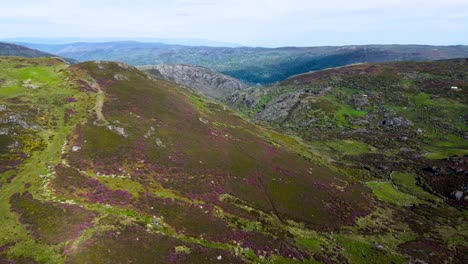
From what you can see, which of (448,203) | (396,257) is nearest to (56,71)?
(396,257)

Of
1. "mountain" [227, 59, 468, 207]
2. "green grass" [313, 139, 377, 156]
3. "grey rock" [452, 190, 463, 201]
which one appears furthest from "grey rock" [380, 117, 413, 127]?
"grey rock" [452, 190, 463, 201]

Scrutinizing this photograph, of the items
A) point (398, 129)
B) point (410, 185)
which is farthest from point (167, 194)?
point (398, 129)

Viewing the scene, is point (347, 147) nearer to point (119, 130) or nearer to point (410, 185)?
point (410, 185)

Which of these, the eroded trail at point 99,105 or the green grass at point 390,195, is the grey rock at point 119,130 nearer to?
the eroded trail at point 99,105

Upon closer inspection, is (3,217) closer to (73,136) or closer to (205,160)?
(73,136)

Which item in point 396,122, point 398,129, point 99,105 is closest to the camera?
point 99,105

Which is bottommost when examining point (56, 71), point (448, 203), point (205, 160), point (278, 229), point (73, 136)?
point (448, 203)

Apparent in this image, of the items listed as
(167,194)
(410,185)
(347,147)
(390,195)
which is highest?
(167,194)
